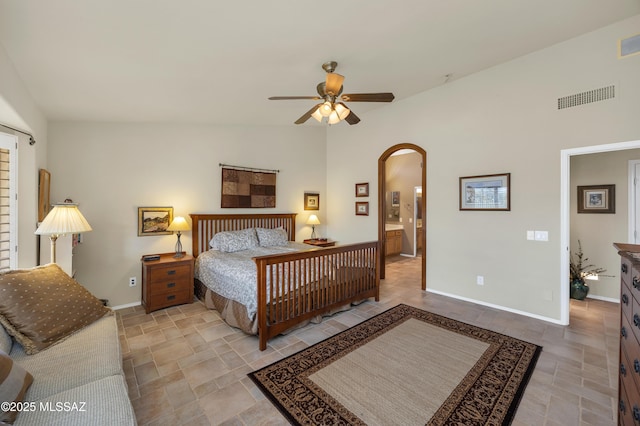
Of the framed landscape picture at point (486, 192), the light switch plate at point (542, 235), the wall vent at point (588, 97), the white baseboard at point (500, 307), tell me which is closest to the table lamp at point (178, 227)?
the white baseboard at point (500, 307)

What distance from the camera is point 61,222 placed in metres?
2.46

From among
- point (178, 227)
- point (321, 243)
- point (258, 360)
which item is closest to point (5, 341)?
point (258, 360)

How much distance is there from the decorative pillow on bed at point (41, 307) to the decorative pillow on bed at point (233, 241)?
84.4 inches

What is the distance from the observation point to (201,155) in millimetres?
4586

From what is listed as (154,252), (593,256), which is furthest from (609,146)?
(154,252)

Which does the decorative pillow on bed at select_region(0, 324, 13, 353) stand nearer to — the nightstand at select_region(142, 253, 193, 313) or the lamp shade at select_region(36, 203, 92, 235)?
the lamp shade at select_region(36, 203, 92, 235)

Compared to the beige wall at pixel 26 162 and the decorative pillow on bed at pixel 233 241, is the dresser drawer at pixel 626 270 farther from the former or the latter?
the beige wall at pixel 26 162

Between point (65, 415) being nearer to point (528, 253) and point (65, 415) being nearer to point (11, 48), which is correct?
point (11, 48)

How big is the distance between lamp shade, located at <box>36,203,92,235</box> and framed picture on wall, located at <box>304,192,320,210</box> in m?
3.90

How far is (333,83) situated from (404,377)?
2755mm

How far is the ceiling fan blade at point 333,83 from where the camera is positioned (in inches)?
102

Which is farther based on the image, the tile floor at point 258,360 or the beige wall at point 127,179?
the beige wall at point 127,179

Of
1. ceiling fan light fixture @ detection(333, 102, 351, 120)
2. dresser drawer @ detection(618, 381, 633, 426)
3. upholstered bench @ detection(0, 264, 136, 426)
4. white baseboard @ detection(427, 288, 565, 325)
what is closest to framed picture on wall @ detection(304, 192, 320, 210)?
white baseboard @ detection(427, 288, 565, 325)

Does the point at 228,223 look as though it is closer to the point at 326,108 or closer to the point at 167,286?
the point at 167,286
